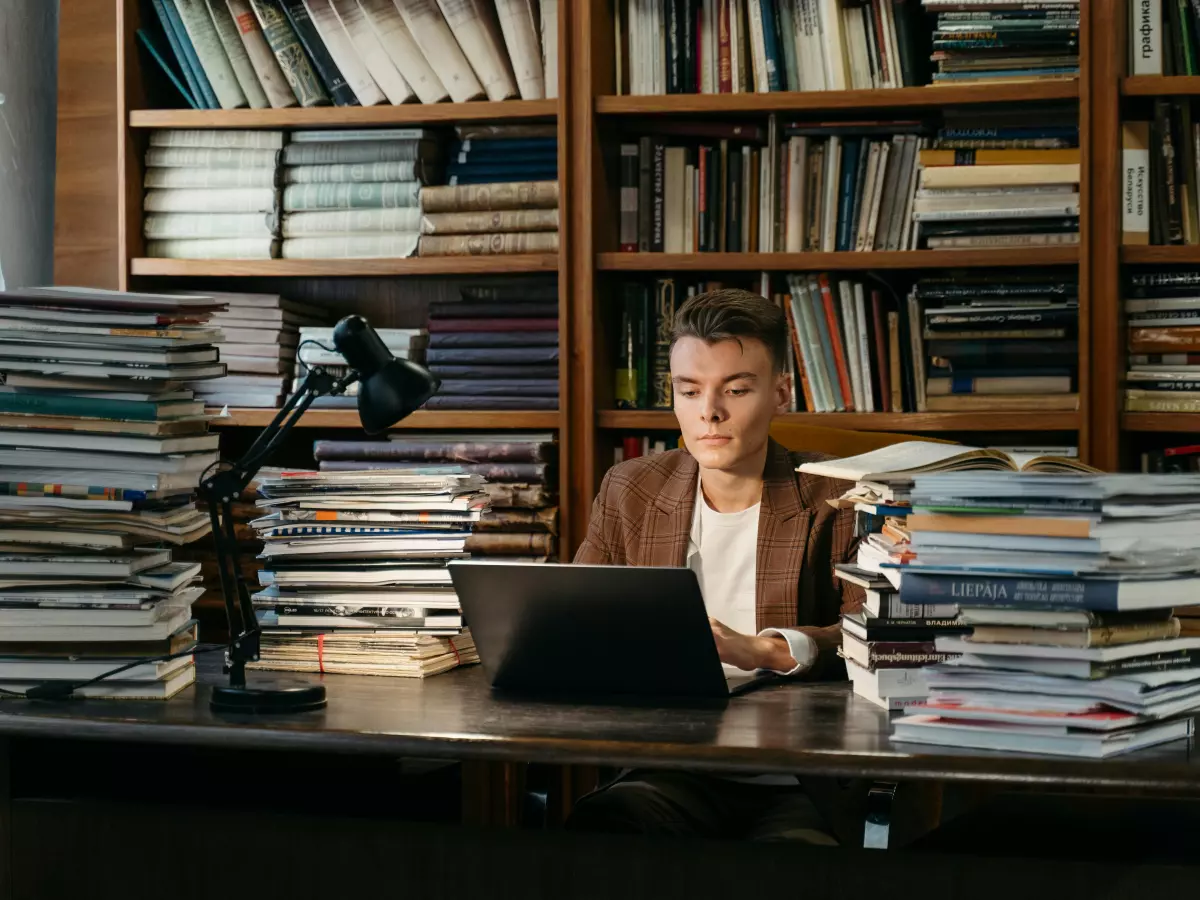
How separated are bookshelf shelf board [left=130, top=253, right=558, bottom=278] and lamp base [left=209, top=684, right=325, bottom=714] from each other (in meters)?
1.55

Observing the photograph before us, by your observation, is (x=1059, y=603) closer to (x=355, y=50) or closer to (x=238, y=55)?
(x=355, y=50)

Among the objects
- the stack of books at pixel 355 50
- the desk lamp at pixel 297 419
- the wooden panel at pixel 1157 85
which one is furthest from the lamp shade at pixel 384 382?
the wooden panel at pixel 1157 85

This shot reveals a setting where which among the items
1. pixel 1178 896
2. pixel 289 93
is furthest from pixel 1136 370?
pixel 289 93

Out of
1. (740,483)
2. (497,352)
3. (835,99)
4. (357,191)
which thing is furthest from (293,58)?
(740,483)

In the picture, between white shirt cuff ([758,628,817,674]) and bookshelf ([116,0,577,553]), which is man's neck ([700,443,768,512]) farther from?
bookshelf ([116,0,577,553])

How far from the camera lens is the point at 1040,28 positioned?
2.85 metres

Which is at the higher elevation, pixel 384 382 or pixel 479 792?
pixel 384 382

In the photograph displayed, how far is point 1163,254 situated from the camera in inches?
112

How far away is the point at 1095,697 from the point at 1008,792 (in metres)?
0.41

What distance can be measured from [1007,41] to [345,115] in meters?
1.41

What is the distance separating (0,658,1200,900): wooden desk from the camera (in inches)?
55.6

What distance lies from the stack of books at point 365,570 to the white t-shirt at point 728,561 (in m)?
0.45

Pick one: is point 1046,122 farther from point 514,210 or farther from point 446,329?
point 446,329

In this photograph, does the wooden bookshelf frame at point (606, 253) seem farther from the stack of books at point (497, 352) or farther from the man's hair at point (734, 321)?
the man's hair at point (734, 321)
